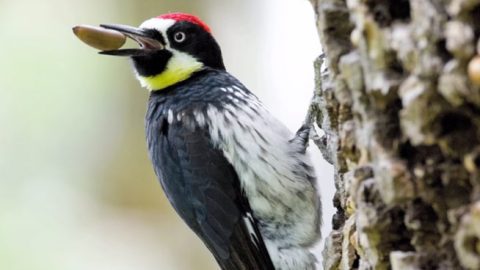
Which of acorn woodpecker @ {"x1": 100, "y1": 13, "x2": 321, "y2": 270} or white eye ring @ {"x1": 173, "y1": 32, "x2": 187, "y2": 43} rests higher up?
white eye ring @ {"x1": 173, "y1": 32, "x2": 187, "y2": 43}

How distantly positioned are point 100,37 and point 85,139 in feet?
7.41

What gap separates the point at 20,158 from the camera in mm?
5598

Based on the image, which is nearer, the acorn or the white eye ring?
the acorn

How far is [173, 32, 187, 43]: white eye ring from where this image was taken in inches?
145

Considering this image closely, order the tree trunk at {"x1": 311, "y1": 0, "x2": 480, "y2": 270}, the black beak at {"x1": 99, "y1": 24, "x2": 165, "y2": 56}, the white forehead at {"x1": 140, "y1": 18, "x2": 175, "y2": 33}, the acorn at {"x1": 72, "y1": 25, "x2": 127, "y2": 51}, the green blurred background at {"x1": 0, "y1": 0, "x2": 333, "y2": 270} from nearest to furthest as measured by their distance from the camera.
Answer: the tree trunk at {"x1": 311, "y1": 0, "x2": 480, "y2": 270} → the acorn at {"x1": 72, "y1": 25, "x2": 127, "y2": 51} → the black beak at {"x1": 99, "y1": 24, "x2": 165, "y2": 56} → the white forehead at {"x1": 140, "y1": 18, "x2": 175, "y2": 33} → the green blurred background at {"x1": 0, "y1": 0, "x2": 333, "y2": 270}

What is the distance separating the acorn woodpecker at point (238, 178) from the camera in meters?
3.29

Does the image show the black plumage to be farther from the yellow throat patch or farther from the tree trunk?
the tree trunk

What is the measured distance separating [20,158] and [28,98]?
40 cm

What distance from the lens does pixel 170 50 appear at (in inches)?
145

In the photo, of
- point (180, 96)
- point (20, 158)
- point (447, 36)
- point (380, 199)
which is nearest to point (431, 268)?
point (380, 199)

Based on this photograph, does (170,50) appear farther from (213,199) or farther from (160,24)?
(213,199)

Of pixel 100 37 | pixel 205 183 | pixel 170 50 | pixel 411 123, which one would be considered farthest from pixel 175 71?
pixel 411 123

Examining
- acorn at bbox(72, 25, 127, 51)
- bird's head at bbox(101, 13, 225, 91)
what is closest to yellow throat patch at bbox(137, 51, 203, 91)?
bird's head at bbox(101, 13, 225, 91)

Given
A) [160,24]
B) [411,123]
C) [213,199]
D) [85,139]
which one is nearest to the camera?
[411,123]
